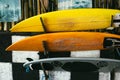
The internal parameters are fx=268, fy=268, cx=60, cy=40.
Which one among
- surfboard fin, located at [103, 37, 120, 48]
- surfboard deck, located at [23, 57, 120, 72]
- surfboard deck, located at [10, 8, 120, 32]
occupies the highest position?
surfboard deck, located at [10, 8, 120, 32]

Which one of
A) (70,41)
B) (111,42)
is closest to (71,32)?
(70,41)

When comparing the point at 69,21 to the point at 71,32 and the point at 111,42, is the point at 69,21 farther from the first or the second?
the point at 111,42

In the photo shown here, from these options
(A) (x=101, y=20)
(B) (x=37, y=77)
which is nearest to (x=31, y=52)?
(B) (x=37, y=77)

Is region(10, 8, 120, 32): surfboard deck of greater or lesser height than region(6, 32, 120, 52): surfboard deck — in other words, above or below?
above

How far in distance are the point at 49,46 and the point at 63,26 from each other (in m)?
0.10

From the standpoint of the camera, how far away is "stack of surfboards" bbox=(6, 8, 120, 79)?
1.00 metres

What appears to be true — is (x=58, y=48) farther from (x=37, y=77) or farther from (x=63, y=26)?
(x=37, y=77)

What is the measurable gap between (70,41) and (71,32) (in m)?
0.03

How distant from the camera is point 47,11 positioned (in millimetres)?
1141

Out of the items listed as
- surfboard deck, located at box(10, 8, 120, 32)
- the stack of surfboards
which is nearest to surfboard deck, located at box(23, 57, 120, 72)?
the stack of surfboards

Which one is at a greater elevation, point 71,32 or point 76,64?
point 71,32

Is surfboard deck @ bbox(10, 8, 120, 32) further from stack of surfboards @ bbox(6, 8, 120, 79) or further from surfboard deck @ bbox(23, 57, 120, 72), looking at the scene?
surfboard deck @ bbox(23, 57, 120, 72)

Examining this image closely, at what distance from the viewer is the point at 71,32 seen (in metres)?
1.02

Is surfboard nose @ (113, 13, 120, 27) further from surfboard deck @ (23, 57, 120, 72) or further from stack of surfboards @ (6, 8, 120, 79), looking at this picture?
surfboard deck @ (23, 57, 120, 72)
